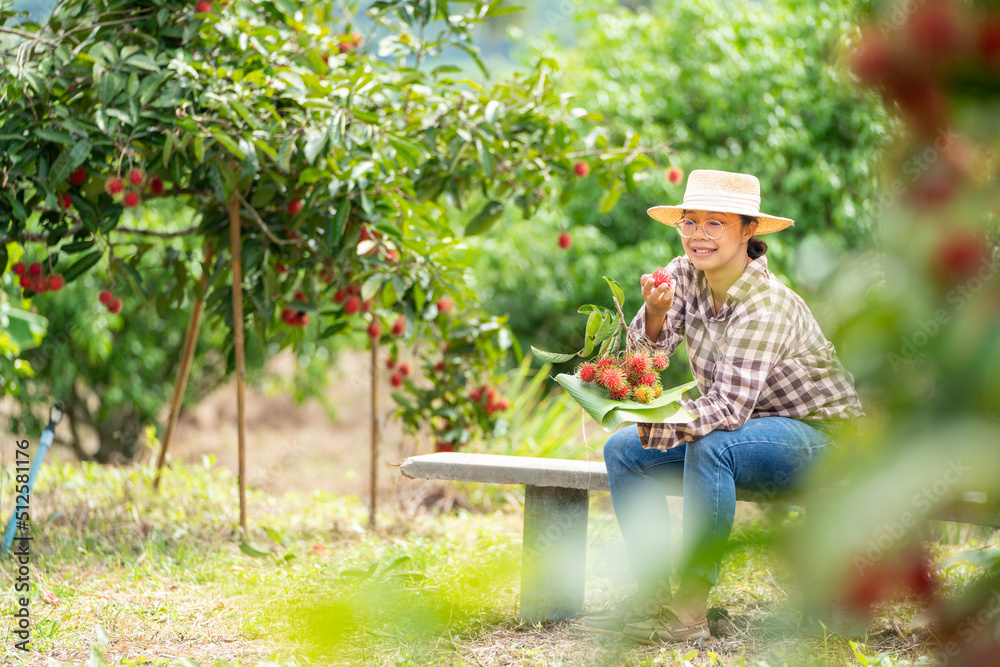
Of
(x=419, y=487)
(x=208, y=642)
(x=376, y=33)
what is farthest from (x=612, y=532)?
(x=376, y=33)

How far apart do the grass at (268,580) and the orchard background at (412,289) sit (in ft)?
0.05

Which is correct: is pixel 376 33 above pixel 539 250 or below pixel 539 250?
above

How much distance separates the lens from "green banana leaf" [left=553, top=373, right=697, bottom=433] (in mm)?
1618

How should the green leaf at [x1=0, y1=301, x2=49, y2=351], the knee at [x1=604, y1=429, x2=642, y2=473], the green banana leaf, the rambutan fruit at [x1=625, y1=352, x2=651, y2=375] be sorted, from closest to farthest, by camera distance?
the green banana leaf
the rambutan fruit at [x1=625, y1=352, x2=651, y2=375]
the knee at [x1=604, y1=429, x2=642, y2=473]
the green leaf at [x1=0, y1=301, x2=49, y2=351]

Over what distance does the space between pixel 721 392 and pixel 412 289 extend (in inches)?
53.4

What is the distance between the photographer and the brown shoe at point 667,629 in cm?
182

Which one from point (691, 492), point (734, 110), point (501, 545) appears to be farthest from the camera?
point (734, 110)

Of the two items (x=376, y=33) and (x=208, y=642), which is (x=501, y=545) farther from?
(x=376, y=33)

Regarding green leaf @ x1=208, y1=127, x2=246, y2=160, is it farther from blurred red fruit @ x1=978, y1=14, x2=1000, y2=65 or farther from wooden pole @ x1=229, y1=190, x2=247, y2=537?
blurred red fruit @ x1=978, y1=14, x2=1000, y2=65

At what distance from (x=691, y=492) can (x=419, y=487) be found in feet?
7.21

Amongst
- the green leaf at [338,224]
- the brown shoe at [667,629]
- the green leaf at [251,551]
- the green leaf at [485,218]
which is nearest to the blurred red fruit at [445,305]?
the green leaf at [485,218]

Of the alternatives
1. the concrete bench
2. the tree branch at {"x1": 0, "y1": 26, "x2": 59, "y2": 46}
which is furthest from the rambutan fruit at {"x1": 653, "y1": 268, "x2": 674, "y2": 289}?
the tree branch at {"x1": 0, "y1": 26, "x2": 59, "y2": 46}

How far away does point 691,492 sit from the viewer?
1778mm

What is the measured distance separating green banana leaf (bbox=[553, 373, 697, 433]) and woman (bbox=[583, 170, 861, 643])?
0.21ft
